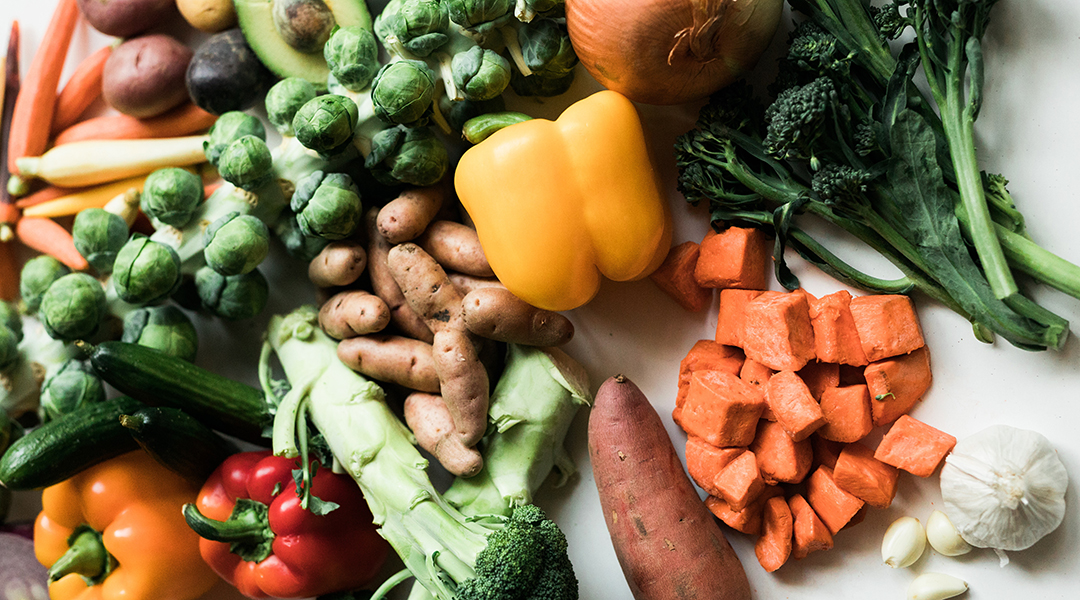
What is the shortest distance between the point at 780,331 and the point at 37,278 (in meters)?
1.81

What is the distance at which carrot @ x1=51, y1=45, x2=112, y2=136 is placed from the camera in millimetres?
1905

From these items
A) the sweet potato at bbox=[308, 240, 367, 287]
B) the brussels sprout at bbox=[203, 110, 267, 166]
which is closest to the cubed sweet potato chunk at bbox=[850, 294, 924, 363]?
the sweet potato at bbox=[308, 240, 367, 287]

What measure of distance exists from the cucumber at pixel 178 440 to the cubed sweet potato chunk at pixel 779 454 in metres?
1.27

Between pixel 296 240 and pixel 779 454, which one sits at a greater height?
pixel 296 240

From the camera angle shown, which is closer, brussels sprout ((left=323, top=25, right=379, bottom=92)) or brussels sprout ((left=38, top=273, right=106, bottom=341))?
brussels sprout ((left=323, top=25, right=379, bottom=92))

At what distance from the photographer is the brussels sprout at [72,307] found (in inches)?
64.6

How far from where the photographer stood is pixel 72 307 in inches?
64.6

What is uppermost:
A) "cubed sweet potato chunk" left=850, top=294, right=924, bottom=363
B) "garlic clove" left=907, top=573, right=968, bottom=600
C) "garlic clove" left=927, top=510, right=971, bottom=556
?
"cubed sweet potato chunk" left=850, top=294, right=924, bottom=363

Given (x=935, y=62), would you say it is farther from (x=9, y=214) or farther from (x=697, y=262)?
(x=9, y=214)

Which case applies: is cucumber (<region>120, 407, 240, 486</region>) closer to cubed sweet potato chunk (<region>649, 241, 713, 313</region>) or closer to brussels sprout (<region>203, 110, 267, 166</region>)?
brussels sprout (<region>203, 110, 267, 166</region>)

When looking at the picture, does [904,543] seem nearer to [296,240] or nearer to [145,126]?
[296,240]

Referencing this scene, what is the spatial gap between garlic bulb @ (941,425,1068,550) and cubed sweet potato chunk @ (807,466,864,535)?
185 millimetres

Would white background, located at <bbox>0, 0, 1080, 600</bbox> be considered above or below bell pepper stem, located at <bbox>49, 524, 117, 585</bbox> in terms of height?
above

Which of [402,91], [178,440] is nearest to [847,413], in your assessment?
[402,91]
